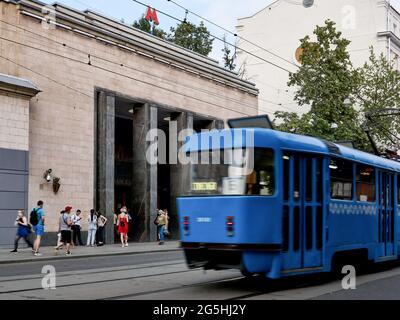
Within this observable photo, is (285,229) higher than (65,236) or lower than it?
higher

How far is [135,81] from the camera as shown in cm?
2920

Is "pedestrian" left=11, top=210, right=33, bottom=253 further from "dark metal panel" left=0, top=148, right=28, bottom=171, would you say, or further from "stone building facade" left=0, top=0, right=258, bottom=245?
"dark metal panel" left=0, top=148, right=28, bottom=171

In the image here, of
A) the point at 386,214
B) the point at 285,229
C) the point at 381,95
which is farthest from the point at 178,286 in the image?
the point at 381,95

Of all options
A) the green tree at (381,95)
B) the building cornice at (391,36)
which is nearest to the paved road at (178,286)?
the green tree at (381,95)

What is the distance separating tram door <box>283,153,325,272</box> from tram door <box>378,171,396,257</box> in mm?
3394

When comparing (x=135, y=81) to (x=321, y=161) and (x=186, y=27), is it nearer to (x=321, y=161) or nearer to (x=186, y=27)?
(x=321, y=161)

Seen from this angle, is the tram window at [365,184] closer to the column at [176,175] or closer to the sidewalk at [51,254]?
the sidewalk at [51,254]

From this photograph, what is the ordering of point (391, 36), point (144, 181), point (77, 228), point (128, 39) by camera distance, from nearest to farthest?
1. point (77, 228)
2. point (128, 39)
3. point (144, 181)
4. point (391, 36)

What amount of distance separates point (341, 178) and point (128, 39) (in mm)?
18817

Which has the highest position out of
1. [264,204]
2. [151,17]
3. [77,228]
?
[151,17]

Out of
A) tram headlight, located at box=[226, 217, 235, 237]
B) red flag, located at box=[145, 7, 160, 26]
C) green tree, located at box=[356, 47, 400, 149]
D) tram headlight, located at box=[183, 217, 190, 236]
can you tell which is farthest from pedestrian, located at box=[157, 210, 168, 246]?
tram headlight, located at box=[226, 217, 235, 237]

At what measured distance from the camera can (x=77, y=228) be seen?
2538 cm

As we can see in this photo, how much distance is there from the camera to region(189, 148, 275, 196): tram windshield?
1003 centimetres

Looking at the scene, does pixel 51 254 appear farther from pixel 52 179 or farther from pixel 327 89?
pixel 327 89
